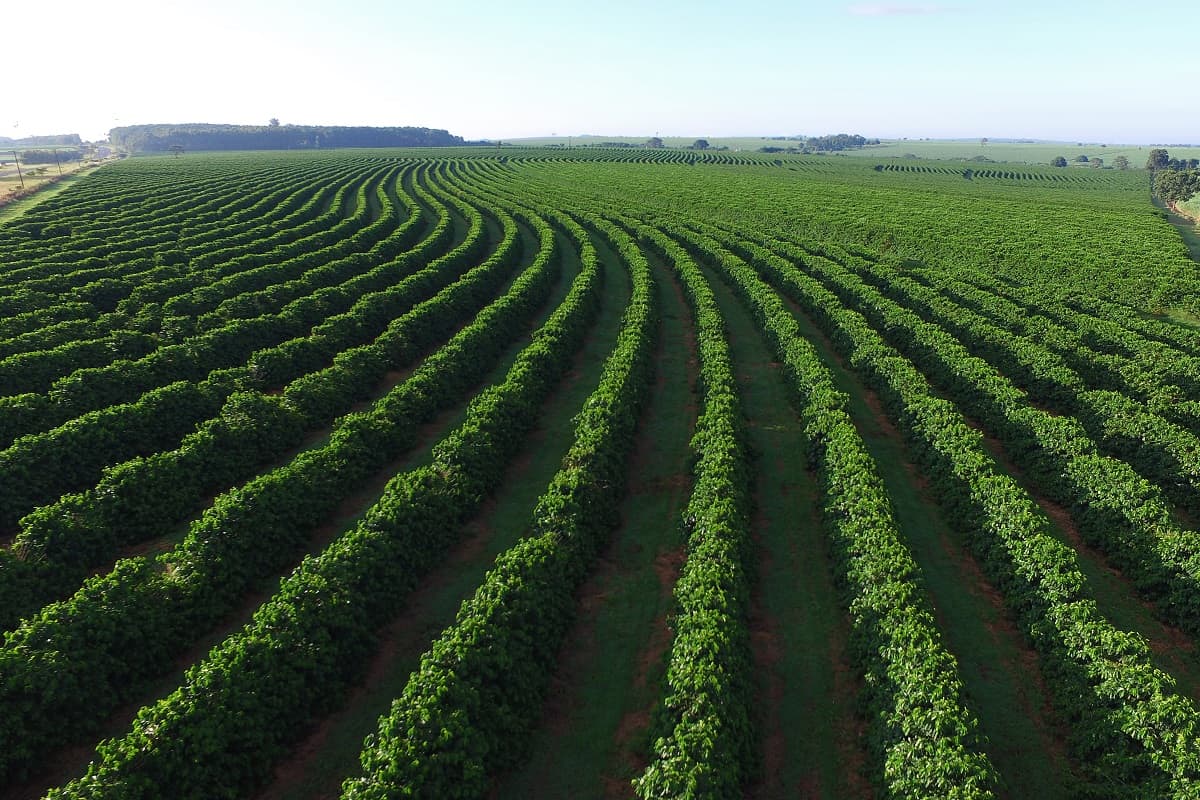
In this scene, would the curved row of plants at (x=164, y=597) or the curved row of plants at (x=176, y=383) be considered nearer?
the curved row of plants at (x=164, y=597)

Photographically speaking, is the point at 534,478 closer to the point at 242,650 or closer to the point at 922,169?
the point at 242,650

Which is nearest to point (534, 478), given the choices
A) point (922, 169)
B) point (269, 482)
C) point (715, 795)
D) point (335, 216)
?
point (269, 482)

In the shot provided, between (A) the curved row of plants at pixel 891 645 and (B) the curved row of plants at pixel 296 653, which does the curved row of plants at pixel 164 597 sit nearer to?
(B) the curved row of plants at pixel 296 653

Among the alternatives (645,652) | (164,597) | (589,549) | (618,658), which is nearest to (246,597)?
(164,597)

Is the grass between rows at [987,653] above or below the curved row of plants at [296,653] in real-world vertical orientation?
below

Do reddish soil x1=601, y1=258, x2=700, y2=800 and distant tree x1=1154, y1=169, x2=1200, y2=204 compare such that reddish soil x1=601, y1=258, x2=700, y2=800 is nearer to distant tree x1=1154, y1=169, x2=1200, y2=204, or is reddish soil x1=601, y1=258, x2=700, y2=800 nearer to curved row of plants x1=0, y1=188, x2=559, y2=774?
curved row of plants x1=0, y1=188, x2=559, y2=774

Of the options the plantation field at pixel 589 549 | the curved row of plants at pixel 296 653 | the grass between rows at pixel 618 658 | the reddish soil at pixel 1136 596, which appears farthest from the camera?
the reddish soil at pixel 1136 596

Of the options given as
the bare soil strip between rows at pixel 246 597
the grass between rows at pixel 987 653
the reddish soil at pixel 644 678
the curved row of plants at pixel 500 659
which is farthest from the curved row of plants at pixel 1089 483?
the bare soil strip between rows at pixel 246 597

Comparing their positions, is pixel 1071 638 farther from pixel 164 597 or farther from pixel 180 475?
pixel 180 475
